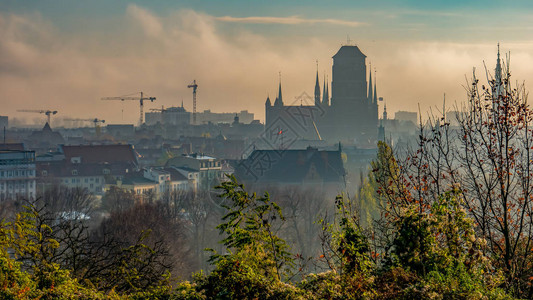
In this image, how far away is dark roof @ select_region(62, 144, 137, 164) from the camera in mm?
120688

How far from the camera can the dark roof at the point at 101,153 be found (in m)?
121

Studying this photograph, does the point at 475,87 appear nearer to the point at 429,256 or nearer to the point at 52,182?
the point at 429,256

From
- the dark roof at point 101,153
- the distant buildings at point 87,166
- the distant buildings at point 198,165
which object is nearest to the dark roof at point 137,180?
the distant buildings at point 87,166

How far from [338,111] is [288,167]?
92.0 m

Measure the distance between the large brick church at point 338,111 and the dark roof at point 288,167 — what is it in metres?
82.5

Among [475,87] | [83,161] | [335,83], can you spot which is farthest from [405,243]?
[335,83]

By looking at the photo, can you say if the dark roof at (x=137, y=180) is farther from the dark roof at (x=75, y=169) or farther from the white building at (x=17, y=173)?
the white building at (x=17, y=173)

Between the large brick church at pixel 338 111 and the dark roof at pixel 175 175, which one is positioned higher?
the large brick church at pixel 338 111

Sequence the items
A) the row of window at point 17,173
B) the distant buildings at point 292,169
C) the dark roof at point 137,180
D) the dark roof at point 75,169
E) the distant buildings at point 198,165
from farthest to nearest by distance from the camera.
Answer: the distant buildings at point 198,165 → the dark roof at point 75,169 → the dark roof at point 137,180 → the row of window at point 17,173 → the distant buildings at point 292,169

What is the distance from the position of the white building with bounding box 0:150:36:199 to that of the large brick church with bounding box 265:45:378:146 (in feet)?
272

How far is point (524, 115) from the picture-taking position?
11.8 m

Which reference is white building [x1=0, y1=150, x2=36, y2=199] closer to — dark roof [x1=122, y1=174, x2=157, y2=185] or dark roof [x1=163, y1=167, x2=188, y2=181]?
dark roof [x1=122, y1=174, x2=157, y2=185]

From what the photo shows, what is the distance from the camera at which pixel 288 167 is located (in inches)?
3659

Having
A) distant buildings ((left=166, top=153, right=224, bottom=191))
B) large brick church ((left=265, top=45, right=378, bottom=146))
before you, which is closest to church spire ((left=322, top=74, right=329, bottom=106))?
large brick church ((left=265, top=45, right=378, bottom=146))
